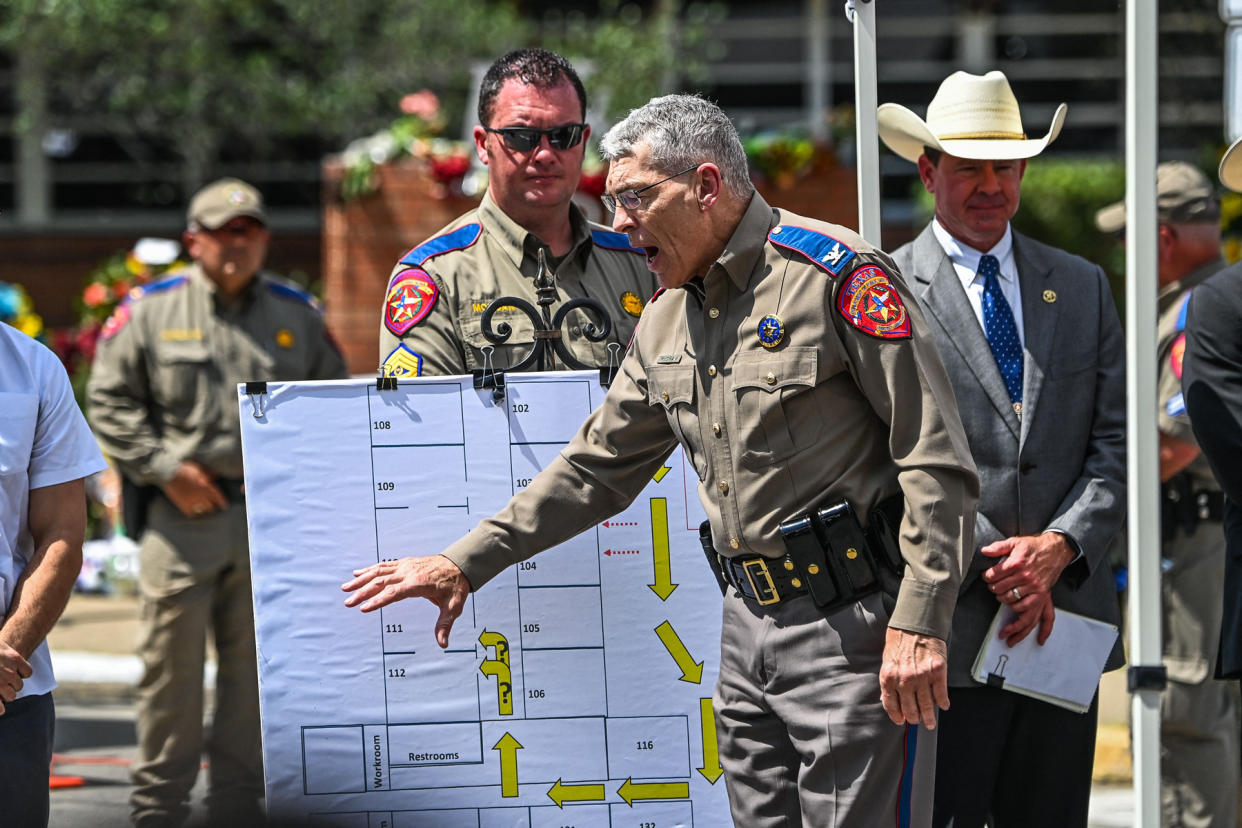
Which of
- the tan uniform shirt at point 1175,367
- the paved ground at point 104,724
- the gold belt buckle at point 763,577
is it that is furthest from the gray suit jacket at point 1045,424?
the paved ground at point 104,724

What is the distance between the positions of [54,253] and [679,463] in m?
12.3

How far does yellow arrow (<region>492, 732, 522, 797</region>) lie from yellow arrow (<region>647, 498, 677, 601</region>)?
1.58 ft

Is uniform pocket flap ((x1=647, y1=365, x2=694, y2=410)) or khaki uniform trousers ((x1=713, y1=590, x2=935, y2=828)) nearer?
khaki uniform trousers ((x1=713, y1=590, x2=935, y2=828))

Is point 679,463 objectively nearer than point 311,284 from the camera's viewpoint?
Yes

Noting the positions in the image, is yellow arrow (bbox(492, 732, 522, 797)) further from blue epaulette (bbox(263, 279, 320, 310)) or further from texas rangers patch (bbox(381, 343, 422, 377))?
blue epaulette (bbox(263, 279, 320, 310))

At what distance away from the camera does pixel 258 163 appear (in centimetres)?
1449

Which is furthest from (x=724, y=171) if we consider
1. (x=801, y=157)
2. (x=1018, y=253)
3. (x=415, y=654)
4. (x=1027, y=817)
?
(x=801, y=157)

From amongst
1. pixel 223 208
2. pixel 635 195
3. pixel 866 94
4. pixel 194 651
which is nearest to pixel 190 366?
pixel 223 208

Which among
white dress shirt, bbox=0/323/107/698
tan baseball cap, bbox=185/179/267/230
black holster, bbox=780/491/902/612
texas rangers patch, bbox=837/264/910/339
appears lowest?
black holster, bbox=780/491/902/612

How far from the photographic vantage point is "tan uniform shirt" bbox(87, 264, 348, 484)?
5918 millimetres

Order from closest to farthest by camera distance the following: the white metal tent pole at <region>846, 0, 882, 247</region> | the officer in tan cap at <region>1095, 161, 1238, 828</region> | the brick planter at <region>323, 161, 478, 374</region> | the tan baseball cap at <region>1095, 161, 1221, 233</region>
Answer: the white metal tent pole at <region>846, 0, 882, 247</region>, the officer in tan cap at <region>1095, 161, 1238, 828</region>, the tan baseball cap at <region>1095, 161, 1221, 233</region>, the brick planter at <region>323, 161, 478, 374</region>

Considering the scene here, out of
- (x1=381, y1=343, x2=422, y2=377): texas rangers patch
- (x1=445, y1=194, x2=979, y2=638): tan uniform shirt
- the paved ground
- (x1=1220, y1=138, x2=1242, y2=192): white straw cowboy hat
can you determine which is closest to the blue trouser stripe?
(x1=445, y1=194, x2=979, y2=638): tan uniform shirt

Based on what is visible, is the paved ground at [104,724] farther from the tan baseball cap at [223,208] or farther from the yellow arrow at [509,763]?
the tan baseball cap at [223,208]

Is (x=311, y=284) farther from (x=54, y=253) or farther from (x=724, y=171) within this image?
(x=724, y=171)
